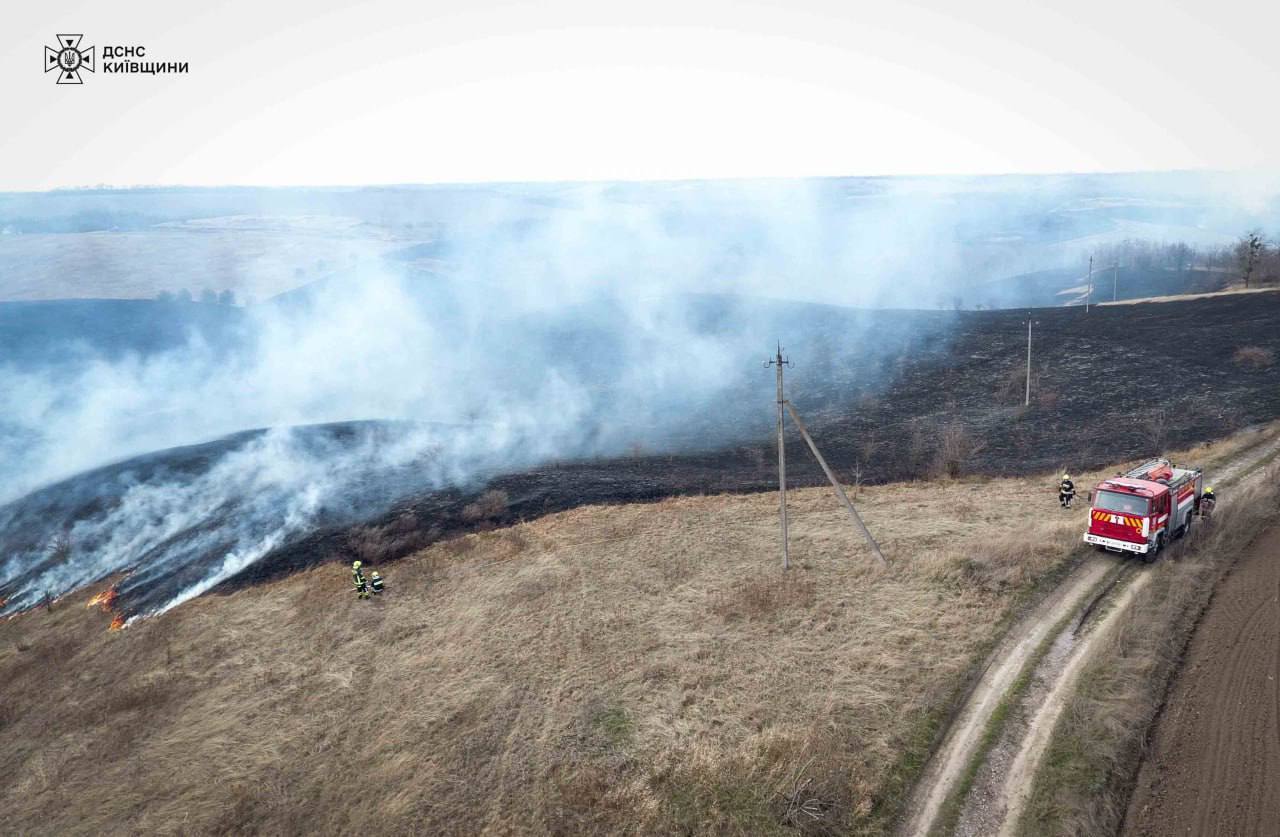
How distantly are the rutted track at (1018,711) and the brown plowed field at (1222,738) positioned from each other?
1.61 metres

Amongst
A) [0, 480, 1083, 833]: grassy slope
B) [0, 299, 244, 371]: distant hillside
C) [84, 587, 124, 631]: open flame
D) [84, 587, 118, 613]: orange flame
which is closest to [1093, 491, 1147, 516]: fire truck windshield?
[0, 480, 1083, 833]: grassy slope

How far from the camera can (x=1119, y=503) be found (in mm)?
18234

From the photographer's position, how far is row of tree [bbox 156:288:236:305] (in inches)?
2717

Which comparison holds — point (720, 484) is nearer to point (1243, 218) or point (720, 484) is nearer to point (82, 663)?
point (82, 663)

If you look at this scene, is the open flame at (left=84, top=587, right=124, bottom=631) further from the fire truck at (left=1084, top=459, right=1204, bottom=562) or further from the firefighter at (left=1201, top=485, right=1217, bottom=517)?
the firefighter at (left=1201, top=485, right=1217, bottom=517)

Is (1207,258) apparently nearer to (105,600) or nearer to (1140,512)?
(1140,512)

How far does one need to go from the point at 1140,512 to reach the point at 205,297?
8149cm

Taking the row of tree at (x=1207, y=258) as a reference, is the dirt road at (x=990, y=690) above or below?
below

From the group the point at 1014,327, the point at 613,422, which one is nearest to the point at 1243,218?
the point at 1014,327

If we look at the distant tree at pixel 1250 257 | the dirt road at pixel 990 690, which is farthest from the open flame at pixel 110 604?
the distant tree at pixel 1250 257

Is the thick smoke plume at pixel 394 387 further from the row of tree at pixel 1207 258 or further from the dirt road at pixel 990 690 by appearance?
the row of tree at pixel 1207 258

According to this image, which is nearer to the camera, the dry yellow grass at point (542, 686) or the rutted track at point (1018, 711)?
the rutted track at point (1018, 711)

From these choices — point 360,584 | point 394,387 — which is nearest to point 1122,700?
point 360,584

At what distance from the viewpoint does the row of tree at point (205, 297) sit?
69000 mm
